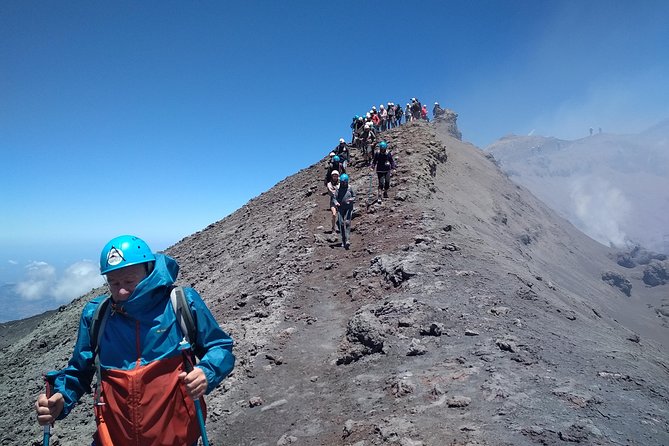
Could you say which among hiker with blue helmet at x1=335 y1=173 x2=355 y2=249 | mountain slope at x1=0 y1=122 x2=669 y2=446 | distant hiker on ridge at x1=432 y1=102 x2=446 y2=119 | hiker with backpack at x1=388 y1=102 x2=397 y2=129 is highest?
distant hiker on ridge at x1=432 y1=102 x2=446 y2=119

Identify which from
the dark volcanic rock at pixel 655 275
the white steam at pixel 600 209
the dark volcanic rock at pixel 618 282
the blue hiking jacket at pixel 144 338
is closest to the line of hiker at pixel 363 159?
the blue hiking jacket at pixel 144 338

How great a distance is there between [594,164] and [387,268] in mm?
149826

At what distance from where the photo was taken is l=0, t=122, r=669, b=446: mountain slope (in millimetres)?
4578

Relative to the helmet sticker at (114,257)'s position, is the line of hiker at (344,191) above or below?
above

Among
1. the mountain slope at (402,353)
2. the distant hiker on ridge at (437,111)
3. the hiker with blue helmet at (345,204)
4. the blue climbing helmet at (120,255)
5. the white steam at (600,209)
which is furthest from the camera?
the white steam at (600,209)

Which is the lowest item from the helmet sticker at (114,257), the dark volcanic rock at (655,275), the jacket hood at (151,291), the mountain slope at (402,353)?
the dark volcanic rock at (655,275)

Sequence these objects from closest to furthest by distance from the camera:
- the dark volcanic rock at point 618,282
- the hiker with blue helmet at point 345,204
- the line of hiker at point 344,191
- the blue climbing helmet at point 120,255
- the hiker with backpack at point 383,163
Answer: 1. the blue climbing helmet at point 120,255
2. the hiker with blue helmet at point 345,204
3. the line of hiker at point 344,191
4. the hiker with backpack at point 383,163
5. the dark volcanic rock at point 618,282

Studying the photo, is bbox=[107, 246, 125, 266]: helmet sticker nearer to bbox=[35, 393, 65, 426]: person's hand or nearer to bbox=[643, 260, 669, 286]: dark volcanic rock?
bbox=[35, 393, 65, 426]: person's hand

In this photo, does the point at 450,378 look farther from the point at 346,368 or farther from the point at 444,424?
the point at 346,368

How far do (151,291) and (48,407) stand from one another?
1148 mm

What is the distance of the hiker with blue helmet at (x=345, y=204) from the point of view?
12.3m

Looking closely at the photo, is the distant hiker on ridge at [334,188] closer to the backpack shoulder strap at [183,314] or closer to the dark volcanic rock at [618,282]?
the backpack shoulder strap at [183,314]

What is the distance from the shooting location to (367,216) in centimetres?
1484

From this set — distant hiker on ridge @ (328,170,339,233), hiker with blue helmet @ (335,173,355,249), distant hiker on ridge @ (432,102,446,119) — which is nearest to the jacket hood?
hiker with blue helmet @ (335,173,355,249)
